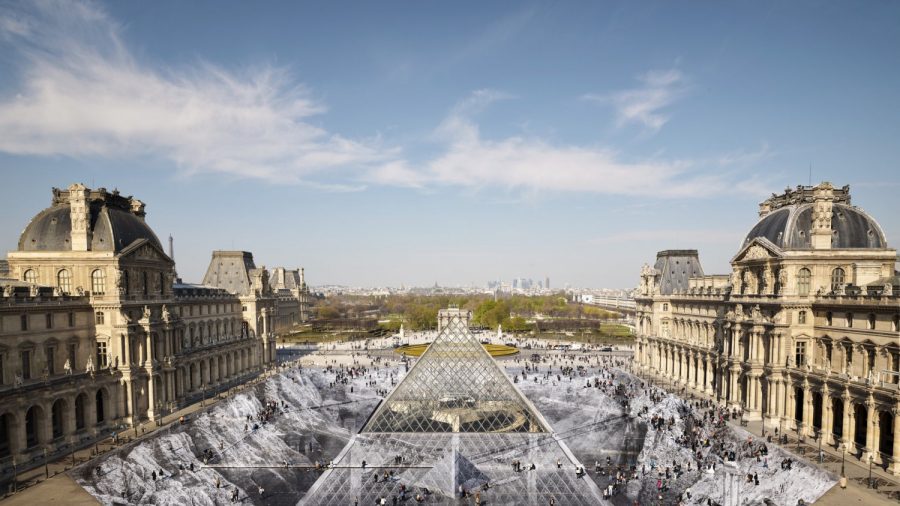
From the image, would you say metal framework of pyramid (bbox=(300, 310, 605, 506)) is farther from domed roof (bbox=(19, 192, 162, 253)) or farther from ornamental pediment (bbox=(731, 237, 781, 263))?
domed roof (bbox=(19, 192, 162, 253))

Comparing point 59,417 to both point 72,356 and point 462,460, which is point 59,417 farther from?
point 462,460

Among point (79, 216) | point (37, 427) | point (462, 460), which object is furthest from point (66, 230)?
point (462, 460)

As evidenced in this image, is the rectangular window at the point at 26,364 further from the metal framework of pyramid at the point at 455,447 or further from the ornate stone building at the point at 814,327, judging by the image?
the ornate stone building at the point at 814,327

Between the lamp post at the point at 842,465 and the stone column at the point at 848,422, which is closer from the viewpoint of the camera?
the lamp post at the point at 842,465

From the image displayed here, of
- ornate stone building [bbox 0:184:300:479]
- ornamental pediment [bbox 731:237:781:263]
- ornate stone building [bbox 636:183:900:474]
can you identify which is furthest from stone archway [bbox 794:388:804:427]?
ornate stone building [bbox 0:184:300:479]

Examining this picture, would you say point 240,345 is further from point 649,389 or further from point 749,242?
point 749,242

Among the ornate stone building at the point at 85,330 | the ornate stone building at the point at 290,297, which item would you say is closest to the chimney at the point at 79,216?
the ornate stone building at the point at 85,330

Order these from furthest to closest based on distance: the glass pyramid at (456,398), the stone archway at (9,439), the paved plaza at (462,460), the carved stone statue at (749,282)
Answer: the carved stone statue at (749,282) < the glass pyramid at (456,398) < the stone archway at (9,439) < the paved plaza at (462,460)
